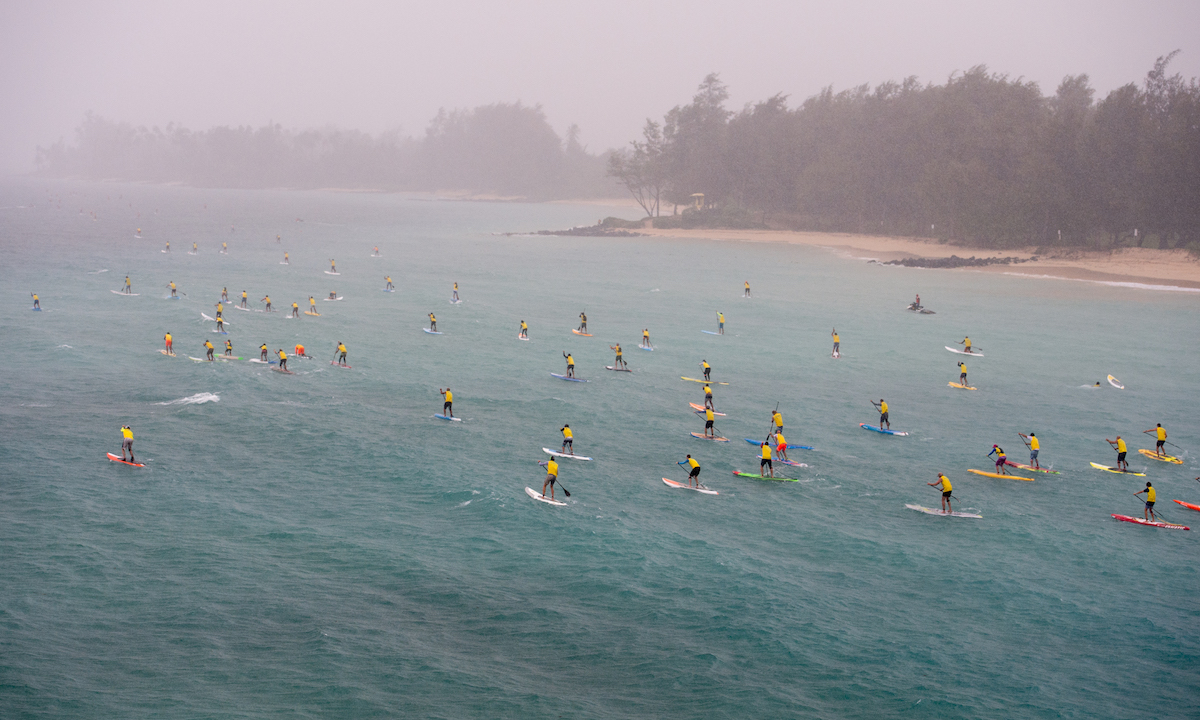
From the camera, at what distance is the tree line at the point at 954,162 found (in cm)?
10600

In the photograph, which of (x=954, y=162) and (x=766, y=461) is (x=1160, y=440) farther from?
(x=954, y=162)

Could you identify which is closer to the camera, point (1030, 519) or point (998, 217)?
point (1030, 519)

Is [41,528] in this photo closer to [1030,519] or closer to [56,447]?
[56,447]

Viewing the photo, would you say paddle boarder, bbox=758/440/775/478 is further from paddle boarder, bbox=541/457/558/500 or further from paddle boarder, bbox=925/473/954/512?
paddle boarder, bbox=541/457/558/500

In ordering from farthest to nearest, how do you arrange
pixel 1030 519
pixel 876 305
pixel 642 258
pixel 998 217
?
pixel 642 258
pixel 998 217
pixel 876 305
pixel 1030 519

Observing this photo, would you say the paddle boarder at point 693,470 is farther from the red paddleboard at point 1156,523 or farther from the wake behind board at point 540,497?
the red paddleboard at point 1156,523

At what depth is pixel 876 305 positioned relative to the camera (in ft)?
280

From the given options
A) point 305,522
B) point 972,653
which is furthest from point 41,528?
point 972,653

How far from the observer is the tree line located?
10600 centimetres

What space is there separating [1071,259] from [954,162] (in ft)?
70.1

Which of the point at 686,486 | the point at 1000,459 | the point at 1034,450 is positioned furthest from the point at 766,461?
the point at 1034,450

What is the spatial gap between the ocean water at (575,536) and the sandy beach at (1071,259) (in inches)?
1667

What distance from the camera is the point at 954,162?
A: 123812 mm

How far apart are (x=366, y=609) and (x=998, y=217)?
4610 inches
